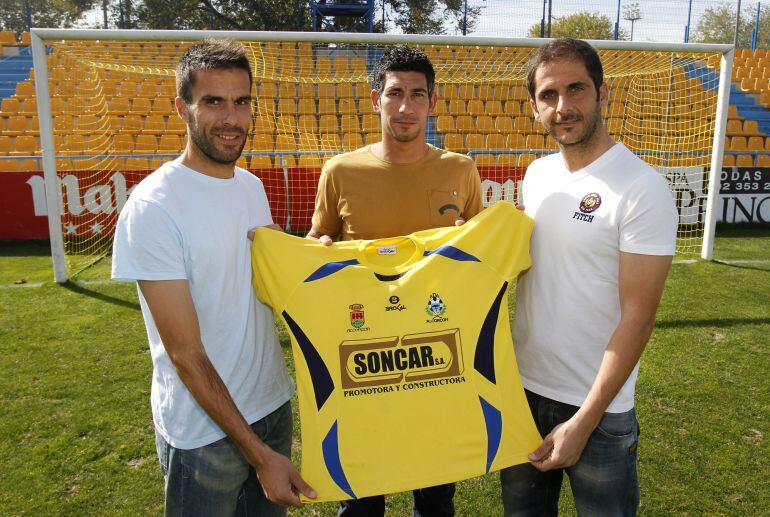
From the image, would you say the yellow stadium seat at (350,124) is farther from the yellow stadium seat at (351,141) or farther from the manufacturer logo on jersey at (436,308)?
the manufacturer logo on jersey at (436,308)

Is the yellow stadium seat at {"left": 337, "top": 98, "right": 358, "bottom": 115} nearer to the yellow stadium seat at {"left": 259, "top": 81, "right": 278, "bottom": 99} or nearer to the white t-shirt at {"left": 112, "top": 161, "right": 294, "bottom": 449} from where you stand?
the yellow stadium seat at {"left": 259, "top": 81, "right": 278, "bottom": 99}

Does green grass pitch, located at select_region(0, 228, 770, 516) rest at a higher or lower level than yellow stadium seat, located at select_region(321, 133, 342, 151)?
lower

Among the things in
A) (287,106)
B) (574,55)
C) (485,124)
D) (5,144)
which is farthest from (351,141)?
(574,55)

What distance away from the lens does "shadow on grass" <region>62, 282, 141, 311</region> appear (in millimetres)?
6004

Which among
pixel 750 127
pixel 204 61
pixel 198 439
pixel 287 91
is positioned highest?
pixel 287 91

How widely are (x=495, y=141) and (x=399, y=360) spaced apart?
9640 mm

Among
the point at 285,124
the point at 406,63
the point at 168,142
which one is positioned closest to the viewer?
the point at 406,63

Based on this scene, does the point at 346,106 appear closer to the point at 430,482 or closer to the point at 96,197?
the point at 96,197

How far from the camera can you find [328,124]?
32.6 ft

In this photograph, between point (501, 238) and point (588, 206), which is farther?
point (501, 238)

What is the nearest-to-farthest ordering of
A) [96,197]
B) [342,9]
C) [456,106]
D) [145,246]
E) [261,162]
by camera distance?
[145,246], [96,197], [261,162], [456,106], [342,9]

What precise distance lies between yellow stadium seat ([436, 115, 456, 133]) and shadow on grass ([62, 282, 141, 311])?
22.6 feet

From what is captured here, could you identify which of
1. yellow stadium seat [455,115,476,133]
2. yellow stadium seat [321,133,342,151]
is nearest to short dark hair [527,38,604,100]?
yellow stadium seat [321,133,342,151]

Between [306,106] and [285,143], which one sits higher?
[306,106]
